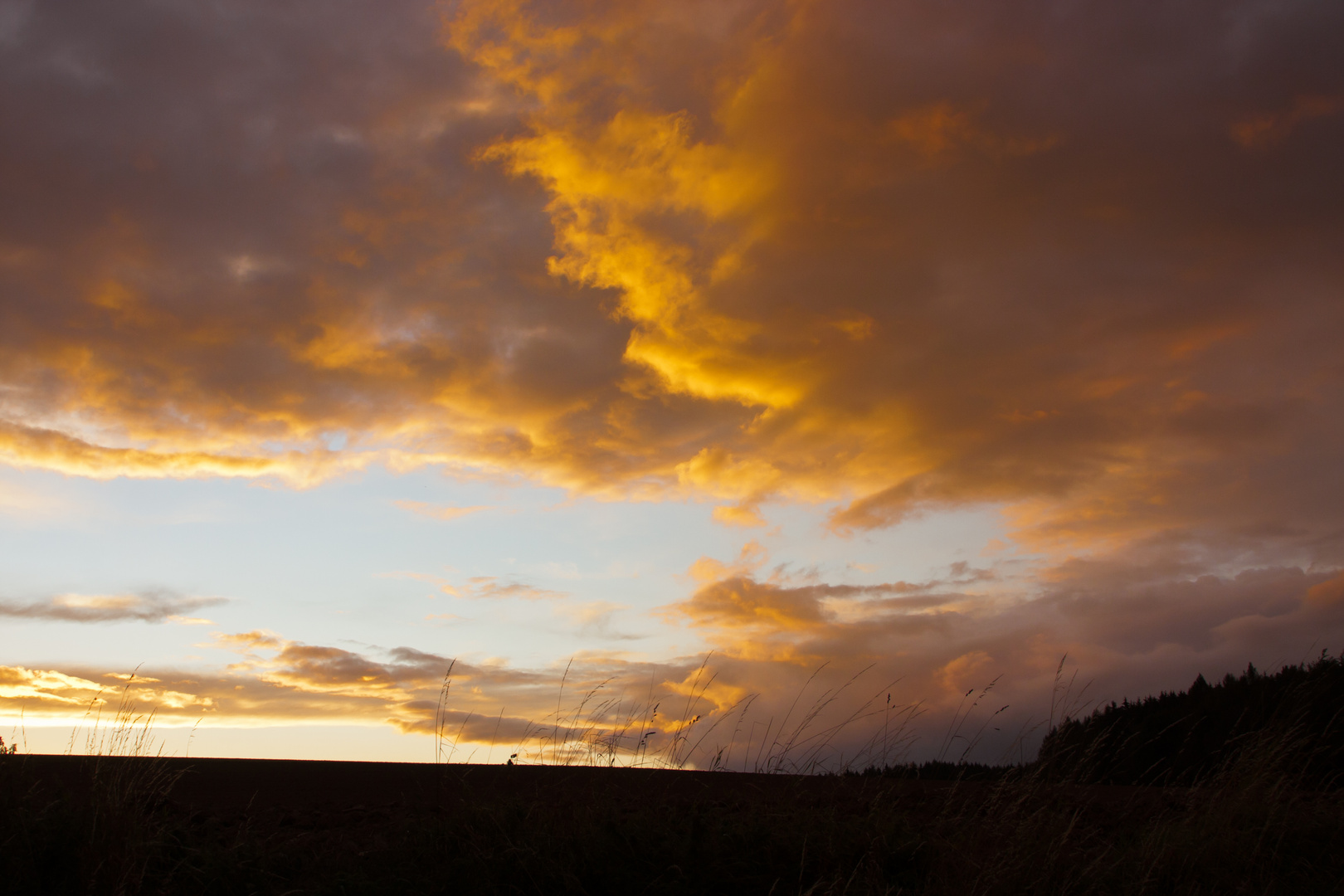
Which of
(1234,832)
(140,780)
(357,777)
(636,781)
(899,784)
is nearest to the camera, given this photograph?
(140,780)

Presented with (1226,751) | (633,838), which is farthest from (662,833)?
(1226,751)

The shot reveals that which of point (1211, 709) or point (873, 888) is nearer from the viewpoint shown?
point (873, 888)

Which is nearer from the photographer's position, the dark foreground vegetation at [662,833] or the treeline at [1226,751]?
the dark foreground vegetation at [662,833]

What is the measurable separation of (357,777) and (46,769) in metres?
3.77

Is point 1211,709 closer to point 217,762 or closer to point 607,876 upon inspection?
point 607,876

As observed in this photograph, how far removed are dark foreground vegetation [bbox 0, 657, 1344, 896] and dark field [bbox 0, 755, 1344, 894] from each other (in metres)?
0.02

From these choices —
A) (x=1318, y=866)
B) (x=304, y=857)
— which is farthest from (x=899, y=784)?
(x=304, y=857)

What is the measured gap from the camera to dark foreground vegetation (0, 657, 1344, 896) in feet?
24.9

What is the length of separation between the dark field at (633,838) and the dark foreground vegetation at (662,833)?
2 cm

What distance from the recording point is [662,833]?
27.2 feet

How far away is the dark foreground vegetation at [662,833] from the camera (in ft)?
24.9

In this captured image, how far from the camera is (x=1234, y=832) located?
9359 millimetres

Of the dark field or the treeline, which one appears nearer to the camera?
the dark field

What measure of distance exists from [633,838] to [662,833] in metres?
0.29
